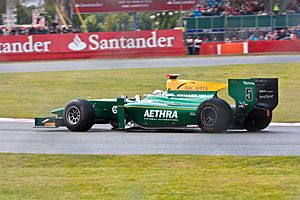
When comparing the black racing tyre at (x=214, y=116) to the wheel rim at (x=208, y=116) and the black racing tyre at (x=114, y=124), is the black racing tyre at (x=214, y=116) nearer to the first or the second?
the wheel rim at (x=208, y=116)

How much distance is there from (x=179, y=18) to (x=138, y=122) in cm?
515

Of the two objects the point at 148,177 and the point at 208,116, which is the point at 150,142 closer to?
the point at 208,116

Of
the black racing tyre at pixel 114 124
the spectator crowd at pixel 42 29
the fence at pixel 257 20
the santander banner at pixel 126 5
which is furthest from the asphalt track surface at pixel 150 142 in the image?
the santander banner at pixel 126 5

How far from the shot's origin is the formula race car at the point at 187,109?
22.0 ft

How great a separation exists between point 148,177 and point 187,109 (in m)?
3.02

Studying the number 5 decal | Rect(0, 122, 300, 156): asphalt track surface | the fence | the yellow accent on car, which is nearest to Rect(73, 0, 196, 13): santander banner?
the fence

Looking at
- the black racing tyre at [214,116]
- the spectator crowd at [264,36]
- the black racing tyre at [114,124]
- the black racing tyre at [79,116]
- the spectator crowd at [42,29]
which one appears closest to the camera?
the spectator crowd at [42,29]

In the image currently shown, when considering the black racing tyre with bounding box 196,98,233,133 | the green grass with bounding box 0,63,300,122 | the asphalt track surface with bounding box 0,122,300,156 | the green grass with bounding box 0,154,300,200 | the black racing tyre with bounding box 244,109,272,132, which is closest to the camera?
the green grass with bounding box 0,154,300,200

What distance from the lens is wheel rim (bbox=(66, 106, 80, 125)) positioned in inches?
283

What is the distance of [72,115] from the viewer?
720 centimetres

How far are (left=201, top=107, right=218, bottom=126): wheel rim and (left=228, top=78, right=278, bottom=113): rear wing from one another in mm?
385

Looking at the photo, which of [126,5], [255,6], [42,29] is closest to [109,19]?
[126,5]

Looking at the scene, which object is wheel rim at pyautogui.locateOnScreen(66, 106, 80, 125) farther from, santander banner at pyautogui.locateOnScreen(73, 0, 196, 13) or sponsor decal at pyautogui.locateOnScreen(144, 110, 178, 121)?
santander banner at pyautogui.locateOnScreen(73, 0, 196, 13)

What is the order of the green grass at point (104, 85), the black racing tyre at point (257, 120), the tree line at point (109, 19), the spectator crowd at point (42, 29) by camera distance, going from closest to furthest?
the tree line at point (109, 19), the spectator crowd at point (42, 29), the black racing tyre at point (257, 120), the green grass at point (104, 85)
